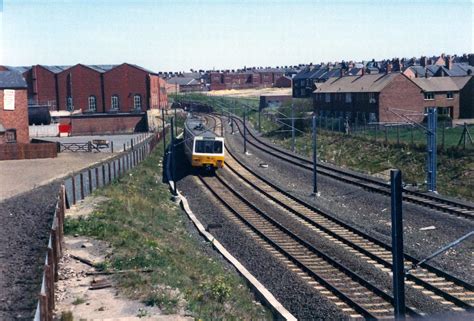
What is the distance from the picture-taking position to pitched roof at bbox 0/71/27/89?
163 ft

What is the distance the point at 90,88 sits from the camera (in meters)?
76.1

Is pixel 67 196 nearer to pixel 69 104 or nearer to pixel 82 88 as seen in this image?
pixel 82 88

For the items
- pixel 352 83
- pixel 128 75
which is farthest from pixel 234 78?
pixel 352 83

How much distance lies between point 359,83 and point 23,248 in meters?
48.8

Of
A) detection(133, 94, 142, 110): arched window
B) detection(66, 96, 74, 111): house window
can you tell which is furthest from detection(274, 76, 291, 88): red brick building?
detection(66, 96, 74, 111): house window

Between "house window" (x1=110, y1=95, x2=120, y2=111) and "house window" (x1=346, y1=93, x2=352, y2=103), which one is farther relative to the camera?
"house window" (x1=110, y1=95, x2=120, y2=111)

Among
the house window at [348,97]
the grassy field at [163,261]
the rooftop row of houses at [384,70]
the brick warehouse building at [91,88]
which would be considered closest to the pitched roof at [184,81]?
the rooftop row of houses at [384,70]

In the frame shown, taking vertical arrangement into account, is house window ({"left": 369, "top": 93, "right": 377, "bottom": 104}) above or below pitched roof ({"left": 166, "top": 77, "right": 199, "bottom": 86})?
below

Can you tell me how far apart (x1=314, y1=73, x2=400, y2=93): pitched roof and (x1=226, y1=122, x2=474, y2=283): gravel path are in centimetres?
2431

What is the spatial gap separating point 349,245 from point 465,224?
4.32 m

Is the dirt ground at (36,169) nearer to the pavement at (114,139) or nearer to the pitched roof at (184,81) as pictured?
the pavement at (114,139)

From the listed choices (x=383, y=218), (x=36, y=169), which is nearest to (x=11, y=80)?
(x=36, y=169)

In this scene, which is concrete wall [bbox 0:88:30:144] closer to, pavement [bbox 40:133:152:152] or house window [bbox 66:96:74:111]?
pavement [bbox 40:133:152:152]

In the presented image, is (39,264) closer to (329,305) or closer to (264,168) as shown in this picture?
(329,305)
